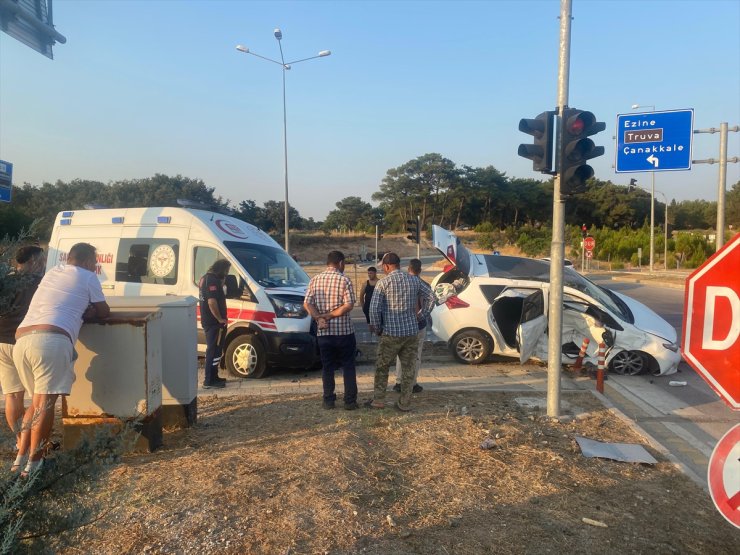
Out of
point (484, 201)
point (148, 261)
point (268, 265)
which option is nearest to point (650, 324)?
point (268, 265)

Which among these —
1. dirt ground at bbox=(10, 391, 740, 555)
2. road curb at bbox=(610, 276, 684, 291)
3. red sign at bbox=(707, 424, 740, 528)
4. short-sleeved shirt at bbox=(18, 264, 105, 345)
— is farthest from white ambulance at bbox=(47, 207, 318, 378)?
road curb at bbox=(610, 276, 684, 291)

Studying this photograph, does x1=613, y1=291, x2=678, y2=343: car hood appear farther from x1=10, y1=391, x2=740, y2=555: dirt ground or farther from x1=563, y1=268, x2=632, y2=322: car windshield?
x1=10, y1=391, x2=740, y2=555: dirt ground

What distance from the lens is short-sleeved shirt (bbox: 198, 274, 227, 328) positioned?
7.10m

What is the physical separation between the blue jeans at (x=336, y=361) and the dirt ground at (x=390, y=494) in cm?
37

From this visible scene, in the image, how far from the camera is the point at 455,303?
30.8 feet

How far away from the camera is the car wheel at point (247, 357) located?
799cm

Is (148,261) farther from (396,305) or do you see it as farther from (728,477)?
(728,477)

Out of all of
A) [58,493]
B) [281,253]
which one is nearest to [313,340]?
[281,253]

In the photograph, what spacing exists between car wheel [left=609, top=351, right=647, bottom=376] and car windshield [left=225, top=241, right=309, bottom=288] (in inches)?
202

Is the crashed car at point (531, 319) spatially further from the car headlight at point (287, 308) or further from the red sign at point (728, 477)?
the red sign at point (728, 477)

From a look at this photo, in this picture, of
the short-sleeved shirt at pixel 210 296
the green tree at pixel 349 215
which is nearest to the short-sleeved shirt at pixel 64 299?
the short-sleeved shirt at pixel 210 296

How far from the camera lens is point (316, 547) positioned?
329cm

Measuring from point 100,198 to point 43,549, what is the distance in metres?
54.7

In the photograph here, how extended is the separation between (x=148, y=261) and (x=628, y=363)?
25.4 feet
